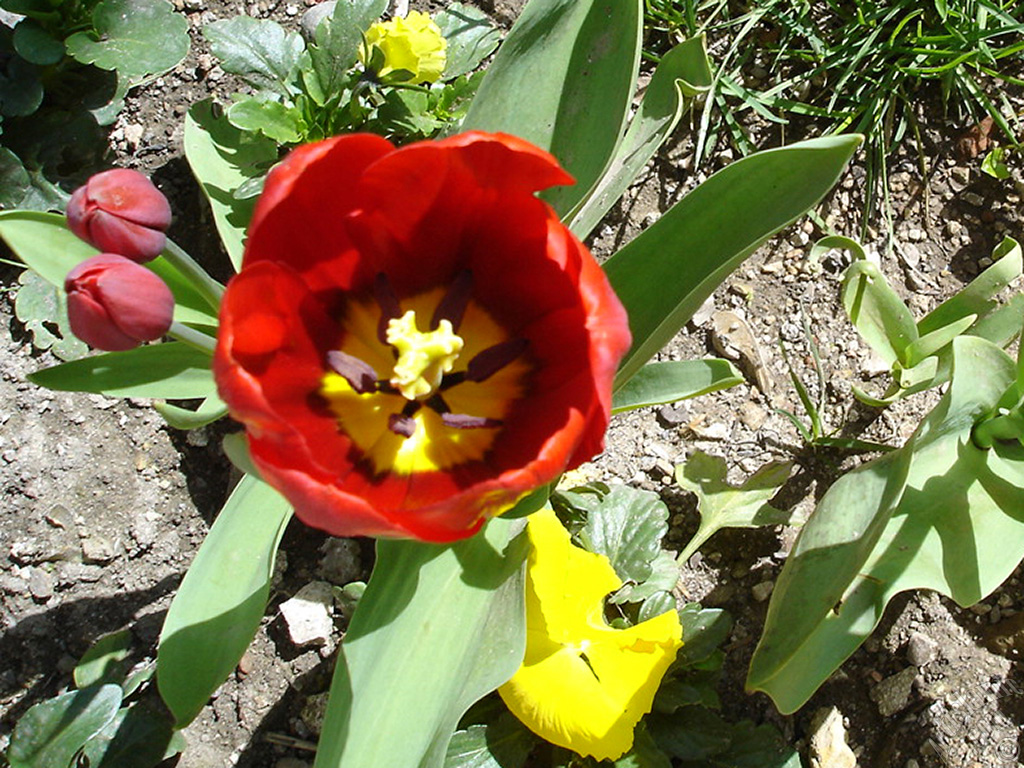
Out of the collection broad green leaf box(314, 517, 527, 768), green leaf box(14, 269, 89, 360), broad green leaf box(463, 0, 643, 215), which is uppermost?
broad green leaf box(463, 0, 643, 215)

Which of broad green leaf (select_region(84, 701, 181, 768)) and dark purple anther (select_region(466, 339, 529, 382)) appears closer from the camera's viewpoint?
dark purple anther (select_region(466, 339, 529, 382))

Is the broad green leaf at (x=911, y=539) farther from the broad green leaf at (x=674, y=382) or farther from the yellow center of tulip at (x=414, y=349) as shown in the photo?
the yellow center of tulip at (x=414, y=349)

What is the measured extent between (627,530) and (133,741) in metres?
0.92

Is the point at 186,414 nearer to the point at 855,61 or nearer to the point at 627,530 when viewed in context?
the point at 627,530

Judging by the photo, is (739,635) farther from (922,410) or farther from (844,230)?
(844,230)

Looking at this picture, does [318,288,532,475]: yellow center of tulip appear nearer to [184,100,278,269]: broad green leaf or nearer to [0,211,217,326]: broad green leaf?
[0,211,217,326]: broad green leaf

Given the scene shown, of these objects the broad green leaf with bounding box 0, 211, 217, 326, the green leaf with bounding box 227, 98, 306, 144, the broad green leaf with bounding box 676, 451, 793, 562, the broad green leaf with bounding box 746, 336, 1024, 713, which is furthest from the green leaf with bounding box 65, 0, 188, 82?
the broad green leaf with bounding box 746, 336, 1024, 713

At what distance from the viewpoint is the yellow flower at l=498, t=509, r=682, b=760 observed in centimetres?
167

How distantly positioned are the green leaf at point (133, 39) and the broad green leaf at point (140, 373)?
0.69 m

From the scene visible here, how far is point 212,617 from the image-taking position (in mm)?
1503

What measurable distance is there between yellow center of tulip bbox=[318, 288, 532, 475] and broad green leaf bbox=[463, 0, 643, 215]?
26 cm

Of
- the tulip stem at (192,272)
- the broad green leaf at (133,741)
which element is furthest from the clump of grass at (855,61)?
the broad green leaf at (133,741)

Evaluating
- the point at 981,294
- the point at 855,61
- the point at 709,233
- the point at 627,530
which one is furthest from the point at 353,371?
the point at 855,61

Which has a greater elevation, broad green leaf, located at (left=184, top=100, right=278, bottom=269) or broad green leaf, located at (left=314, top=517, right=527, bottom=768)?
broad green leaf, located at (left=184, top=100, right=278, bottom=269)
